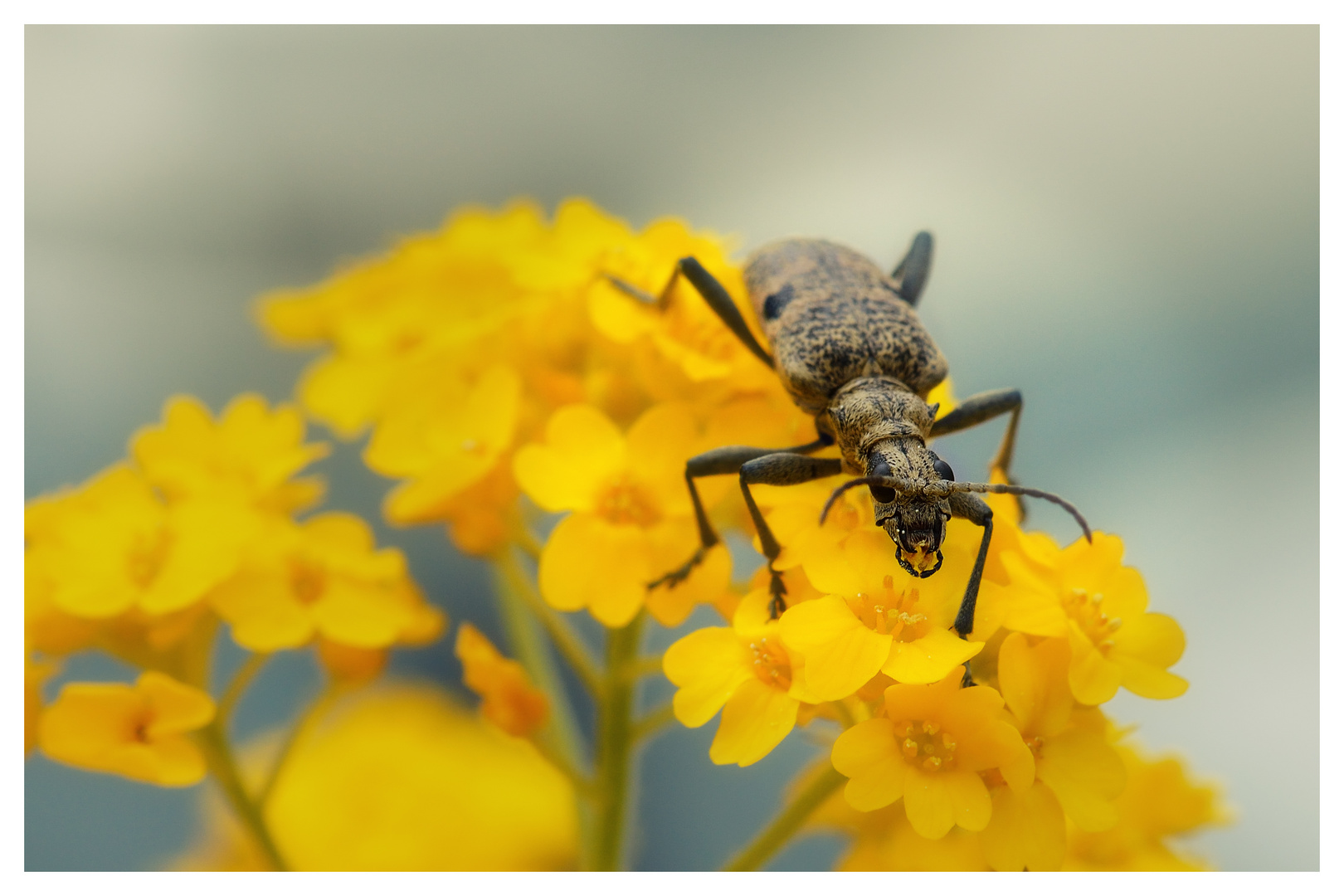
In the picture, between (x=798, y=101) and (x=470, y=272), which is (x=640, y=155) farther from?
(x=470, y=272)

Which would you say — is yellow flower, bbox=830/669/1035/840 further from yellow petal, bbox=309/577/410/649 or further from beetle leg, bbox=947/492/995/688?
yellow petal, bbox=309/577/410/649

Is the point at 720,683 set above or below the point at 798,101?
below

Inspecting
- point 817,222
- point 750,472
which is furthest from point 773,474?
point 817,222

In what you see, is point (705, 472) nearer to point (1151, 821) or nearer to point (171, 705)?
point (171, 705)

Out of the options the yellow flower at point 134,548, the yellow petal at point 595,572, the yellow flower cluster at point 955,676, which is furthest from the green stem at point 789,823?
the yellow flower at point 134,548

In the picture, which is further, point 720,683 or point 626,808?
point 626,808
